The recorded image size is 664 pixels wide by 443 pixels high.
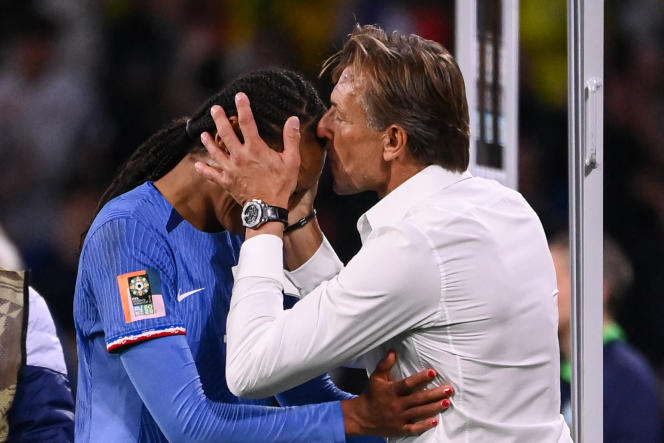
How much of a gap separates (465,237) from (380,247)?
0.12 m

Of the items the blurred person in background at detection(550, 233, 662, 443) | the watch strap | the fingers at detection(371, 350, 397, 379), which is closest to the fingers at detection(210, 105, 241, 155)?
the watch strap

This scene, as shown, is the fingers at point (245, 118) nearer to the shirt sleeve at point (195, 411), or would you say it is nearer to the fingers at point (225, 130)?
the fingers at point (225, 130)

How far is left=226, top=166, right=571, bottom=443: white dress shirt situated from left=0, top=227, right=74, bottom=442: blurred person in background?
1.93 ft

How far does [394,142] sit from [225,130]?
0.25 metres

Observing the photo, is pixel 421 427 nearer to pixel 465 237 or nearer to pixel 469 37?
pixel 465 237

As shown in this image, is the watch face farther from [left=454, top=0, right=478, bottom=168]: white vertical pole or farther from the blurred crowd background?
the blurred crowd background

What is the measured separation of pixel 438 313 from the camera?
1.19 meters

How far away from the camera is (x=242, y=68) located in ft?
10.6

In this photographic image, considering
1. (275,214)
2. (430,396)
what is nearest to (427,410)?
(430,396)

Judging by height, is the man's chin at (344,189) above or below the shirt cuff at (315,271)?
above

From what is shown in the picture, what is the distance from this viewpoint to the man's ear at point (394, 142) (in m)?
1.29

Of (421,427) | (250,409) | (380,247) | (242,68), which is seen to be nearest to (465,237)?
(380,247)

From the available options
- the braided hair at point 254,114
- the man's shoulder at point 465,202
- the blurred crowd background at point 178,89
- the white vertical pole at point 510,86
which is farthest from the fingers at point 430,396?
the blurred crowd background at point 178,89

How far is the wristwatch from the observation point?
4.21ft
